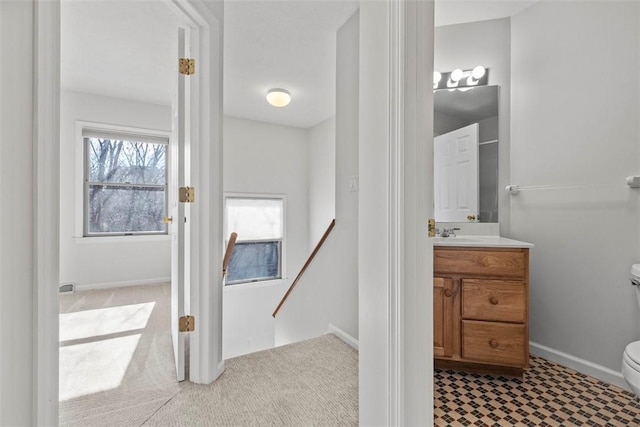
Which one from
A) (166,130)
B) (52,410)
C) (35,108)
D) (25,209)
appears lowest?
(52,410)

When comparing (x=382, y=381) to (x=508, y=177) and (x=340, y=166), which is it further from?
(x=508, y=177)

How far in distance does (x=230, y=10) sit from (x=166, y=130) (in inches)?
97.1

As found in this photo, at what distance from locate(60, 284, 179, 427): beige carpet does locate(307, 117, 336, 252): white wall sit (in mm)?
2375

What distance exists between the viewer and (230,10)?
214 cm

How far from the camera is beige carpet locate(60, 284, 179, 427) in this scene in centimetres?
143

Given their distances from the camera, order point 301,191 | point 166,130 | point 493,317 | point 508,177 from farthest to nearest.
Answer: point 301,191 → point 166,130 → point 508,177 → point 493,317

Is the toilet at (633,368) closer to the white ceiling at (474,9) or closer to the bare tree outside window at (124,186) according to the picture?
the white ceiling at (474,9)

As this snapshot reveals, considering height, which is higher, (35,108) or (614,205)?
(35,108)

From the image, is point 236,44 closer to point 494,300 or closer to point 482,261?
point 482,261

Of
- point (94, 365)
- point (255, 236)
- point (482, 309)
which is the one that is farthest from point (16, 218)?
point (255, 236)

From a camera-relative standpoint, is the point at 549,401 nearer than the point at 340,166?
Yes

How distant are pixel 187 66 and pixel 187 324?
1.39m

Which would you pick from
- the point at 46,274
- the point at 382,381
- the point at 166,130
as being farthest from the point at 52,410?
the point at 166,130

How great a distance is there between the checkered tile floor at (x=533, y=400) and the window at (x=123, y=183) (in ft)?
12.8
